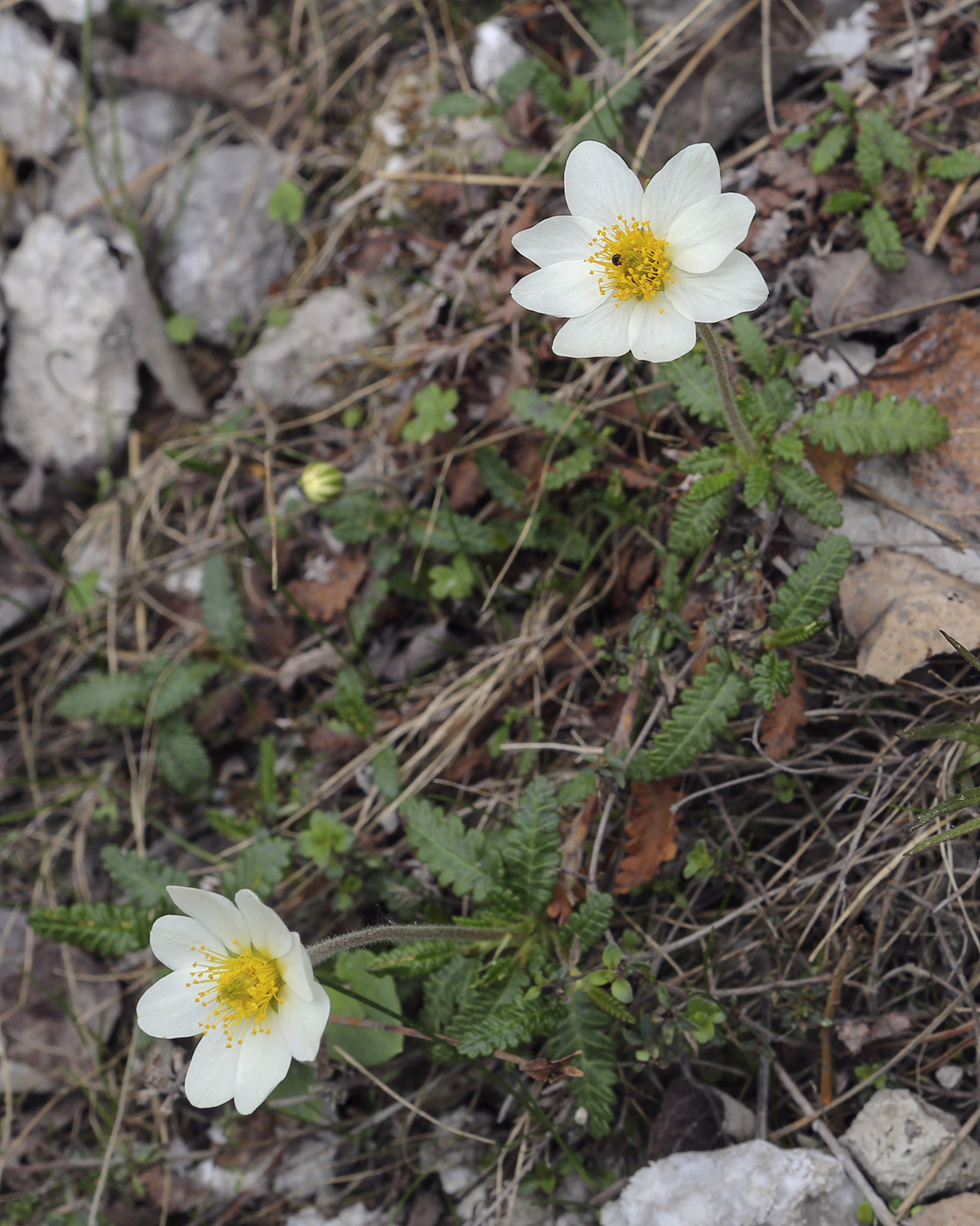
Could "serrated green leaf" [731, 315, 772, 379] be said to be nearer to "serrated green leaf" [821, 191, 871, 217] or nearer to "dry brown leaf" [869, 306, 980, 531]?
"dry brown leaf" [869, 306, 980, 531]

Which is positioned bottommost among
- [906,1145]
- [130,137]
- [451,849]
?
[906,1145]

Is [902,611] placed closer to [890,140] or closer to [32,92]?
[890,140]

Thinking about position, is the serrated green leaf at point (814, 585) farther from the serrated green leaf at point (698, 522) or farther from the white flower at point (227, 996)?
the white flower at point (227, 996)

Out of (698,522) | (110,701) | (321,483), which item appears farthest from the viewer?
(110,701)

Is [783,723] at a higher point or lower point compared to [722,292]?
lower

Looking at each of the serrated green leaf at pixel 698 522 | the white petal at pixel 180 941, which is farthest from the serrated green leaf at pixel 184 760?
the serrated green leaf at pixel 698 522

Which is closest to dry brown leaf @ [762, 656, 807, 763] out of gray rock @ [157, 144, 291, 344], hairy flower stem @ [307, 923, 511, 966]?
hairy flower stem @ [307, 923, 511, 966]

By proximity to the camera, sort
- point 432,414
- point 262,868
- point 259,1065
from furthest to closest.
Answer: point 432,414
point 262,868
point 259,1065

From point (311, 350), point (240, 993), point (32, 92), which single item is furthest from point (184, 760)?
point (32, 92)
